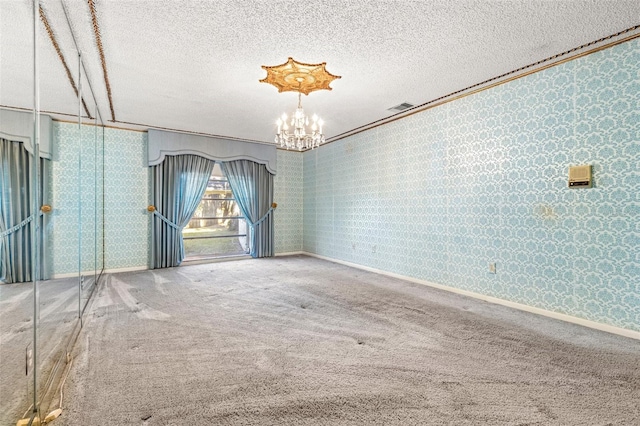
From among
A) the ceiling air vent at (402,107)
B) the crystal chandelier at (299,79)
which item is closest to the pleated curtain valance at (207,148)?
the crystal chandelier at (299,79)

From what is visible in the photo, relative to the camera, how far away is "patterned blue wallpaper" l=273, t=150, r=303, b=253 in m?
7.33

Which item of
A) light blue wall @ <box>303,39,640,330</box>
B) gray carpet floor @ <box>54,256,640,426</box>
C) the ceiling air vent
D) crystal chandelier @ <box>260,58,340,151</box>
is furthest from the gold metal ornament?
gray carpet floor @ <box>54,256,640,426</box>

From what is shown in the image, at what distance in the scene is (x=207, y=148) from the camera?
20.6 feet

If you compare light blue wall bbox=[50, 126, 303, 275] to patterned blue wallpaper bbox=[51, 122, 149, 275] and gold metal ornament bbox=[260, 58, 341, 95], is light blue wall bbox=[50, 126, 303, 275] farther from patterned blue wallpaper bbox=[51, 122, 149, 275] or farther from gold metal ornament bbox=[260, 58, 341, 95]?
gold metal ornament bbox=[260, 58, 341, 95]

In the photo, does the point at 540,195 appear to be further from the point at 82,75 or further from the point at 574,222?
the point at 82,75

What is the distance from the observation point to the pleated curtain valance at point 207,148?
226 inches

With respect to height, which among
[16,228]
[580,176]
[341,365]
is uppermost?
[580,176]

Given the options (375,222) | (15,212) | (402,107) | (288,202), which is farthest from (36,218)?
(288,202)

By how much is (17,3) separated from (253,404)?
326 centimetres

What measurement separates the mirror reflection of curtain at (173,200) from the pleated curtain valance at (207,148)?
137 mm

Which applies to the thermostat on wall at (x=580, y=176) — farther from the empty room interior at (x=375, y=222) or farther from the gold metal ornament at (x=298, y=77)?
the gold metal ornament at (x=298, y=77)

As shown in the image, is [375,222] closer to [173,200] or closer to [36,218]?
[173,200]

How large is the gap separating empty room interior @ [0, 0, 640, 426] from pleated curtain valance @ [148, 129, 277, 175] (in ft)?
1.73

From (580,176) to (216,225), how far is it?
20.5 ft
